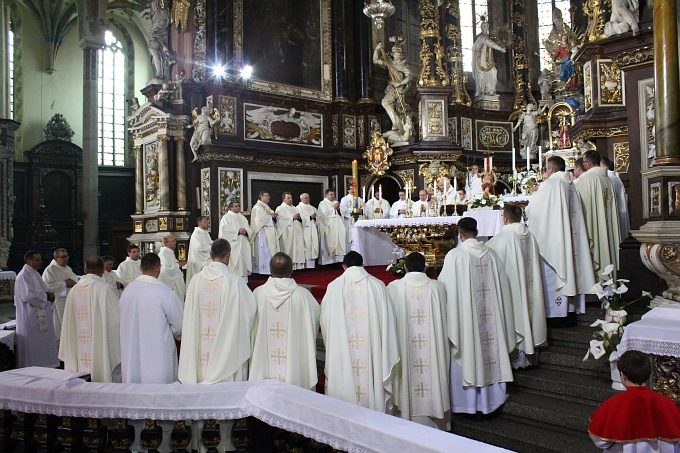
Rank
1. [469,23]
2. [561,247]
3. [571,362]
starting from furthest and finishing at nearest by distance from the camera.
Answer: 1. [469,23]
2. [561,247]
3. [571,362]

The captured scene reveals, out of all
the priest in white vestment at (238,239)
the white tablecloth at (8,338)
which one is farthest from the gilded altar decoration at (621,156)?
the white tablecloth at (8,338)

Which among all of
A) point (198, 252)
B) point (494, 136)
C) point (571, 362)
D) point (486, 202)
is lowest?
point (571, 362)

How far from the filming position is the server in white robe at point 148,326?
4973 mm

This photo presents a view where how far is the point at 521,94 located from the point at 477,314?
44.4ft

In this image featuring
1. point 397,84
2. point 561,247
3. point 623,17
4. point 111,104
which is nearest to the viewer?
Answer: point 561,247

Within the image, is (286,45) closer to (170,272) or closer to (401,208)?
(401,208)

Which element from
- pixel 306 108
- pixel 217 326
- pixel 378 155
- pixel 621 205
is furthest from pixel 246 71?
Answer: pixel 217 326

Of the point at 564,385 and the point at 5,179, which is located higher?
the point at 5,179

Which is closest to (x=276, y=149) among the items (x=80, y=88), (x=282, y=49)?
(x=282, y=49)

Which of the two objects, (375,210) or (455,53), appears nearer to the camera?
(375,210)

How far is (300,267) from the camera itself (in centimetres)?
1236

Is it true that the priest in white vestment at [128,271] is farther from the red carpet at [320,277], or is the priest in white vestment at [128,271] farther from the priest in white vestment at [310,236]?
the priest in white vestment at [310,236]

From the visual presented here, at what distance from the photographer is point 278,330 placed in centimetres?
477

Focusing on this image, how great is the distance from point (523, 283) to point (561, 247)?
2.42ft
